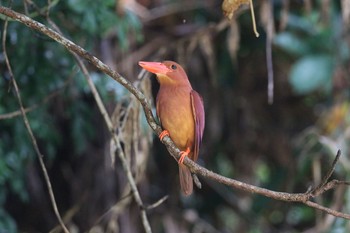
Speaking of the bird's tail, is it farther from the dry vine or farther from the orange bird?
the dry vine

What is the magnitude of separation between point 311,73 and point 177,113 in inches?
83.8

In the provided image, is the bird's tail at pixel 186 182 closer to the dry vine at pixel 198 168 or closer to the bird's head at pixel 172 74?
the bird's head at pixel 172 74

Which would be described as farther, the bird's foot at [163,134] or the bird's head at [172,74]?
the bird's head at [172,74]

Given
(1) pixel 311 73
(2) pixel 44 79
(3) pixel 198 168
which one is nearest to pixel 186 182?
(3) pixel 198 168

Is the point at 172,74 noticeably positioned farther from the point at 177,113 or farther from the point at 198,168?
the point at 198,168

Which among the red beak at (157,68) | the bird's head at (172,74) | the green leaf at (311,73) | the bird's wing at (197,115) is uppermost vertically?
the red beak at (157,68)

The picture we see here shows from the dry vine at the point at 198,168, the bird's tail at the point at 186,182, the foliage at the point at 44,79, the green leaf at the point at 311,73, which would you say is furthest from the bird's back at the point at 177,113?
the green leaf at the point at 311,73

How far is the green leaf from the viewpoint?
474 cm

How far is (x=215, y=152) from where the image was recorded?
17.6 feet

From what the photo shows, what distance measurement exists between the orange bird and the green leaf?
6.23 feet

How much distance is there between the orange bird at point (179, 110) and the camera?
2.95 metres

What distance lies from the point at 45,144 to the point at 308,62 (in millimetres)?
1911

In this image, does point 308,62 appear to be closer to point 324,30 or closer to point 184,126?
point 324,30

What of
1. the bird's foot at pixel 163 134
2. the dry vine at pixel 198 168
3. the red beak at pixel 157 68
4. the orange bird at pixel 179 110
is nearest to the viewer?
the dry vine at pixel 198 168
